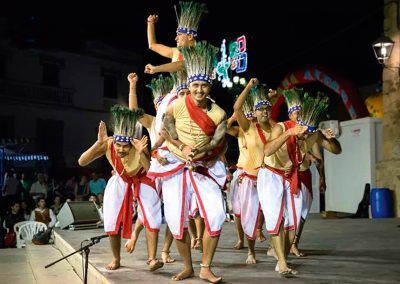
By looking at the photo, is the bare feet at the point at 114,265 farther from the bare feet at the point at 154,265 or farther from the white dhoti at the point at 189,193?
the white dhoti at the point at 189,193

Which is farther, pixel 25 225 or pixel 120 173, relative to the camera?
pixel 25 225

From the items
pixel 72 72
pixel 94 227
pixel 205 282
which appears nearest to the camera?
pixel 205 282

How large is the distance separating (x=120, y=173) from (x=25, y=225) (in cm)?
620

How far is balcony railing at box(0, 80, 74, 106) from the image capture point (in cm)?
2655

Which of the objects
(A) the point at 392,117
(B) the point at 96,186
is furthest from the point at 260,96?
(B) the point at 96,186

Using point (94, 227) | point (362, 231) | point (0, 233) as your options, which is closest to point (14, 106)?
point (0, 233)

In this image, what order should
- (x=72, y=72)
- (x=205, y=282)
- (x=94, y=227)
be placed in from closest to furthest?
(x=205, y=282) → (x=94, y=227) → (x=72, y=72)

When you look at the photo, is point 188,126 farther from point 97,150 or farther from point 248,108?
point 248,108

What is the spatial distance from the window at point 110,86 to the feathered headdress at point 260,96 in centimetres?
2507

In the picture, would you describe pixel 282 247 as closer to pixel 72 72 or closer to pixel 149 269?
pixel 149 269

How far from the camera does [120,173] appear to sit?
5.44 m

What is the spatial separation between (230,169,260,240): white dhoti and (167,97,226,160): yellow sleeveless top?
1.58 meters

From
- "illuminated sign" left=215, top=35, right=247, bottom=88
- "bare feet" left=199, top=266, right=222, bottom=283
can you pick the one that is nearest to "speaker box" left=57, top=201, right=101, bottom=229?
"bare feet" left=199, top=266, right=222, bottom=283

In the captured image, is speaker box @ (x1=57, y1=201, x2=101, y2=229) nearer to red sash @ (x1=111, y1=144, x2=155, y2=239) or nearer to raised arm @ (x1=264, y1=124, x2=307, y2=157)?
red sash @ (x1=111, y1=144, x2=155, y2=239)
